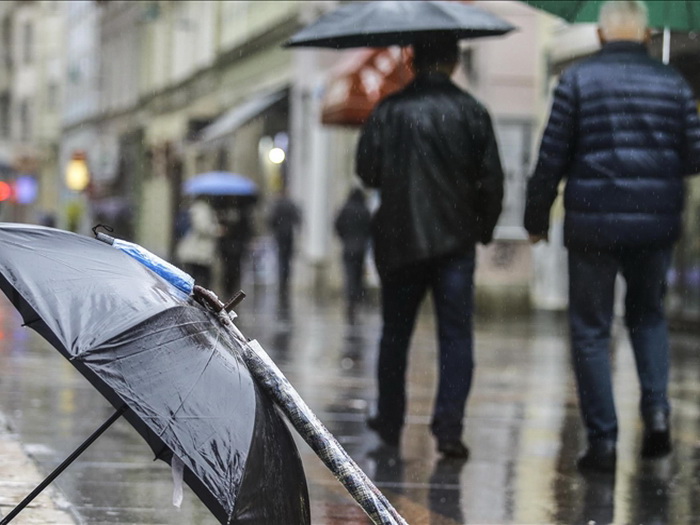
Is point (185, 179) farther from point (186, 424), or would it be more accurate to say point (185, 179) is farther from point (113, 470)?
point (186, 424)

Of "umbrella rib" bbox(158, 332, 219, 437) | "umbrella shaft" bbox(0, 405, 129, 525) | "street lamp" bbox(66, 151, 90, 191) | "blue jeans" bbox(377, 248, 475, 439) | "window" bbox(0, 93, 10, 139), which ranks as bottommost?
"window" bbox(0, 93, 10, 139)

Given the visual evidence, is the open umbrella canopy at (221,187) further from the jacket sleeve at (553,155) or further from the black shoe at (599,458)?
the black shoe at (599,458)

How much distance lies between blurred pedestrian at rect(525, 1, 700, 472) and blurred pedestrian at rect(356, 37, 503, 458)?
1.08 ft

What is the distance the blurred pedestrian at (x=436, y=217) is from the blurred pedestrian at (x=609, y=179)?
0.33 meters

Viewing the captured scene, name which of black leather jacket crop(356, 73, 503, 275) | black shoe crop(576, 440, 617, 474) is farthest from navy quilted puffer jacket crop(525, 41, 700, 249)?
black shoe crop(576, 440, 617, 474)

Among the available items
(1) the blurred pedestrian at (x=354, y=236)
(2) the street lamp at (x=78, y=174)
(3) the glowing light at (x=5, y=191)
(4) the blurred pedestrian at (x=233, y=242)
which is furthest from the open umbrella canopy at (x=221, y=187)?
(3) the glowing light at (x=5, y=191)

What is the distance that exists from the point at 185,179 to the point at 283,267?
19.4 m

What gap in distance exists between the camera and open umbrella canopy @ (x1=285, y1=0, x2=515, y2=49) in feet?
24.5

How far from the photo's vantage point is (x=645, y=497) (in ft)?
20.2

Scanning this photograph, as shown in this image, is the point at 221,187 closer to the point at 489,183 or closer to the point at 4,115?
the point at 489,183

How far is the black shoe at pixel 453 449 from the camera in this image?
705 centimetres

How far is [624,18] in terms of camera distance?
7.07 meters

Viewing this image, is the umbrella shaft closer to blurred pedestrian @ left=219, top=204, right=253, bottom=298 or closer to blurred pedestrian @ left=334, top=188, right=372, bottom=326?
blurred pedestrian @ left=334, top=188, right=372, bottom=326

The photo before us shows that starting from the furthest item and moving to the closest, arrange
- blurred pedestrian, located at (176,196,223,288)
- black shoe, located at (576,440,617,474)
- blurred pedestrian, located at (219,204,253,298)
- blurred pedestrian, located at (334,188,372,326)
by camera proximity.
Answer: blurred pedestrian, located at (219,204,253,298), blurred pedestrian, located at (334,188,372,326), blurred pedestrian, located at (176,196,223,288), black shoe, located at (576,440,617,474)
